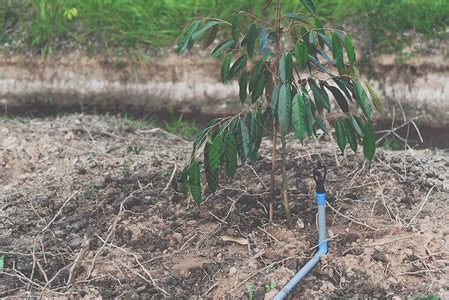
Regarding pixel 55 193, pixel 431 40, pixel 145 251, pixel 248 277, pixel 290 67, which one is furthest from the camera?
pixel 431 40

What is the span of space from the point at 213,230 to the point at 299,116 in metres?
0.82

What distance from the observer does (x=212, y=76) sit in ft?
19.2

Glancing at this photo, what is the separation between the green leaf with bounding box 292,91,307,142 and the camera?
2334mm

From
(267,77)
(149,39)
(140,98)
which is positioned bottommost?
(140,98)

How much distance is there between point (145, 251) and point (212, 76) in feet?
10.6

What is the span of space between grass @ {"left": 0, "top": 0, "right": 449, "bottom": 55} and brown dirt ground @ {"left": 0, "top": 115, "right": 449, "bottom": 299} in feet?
7.47

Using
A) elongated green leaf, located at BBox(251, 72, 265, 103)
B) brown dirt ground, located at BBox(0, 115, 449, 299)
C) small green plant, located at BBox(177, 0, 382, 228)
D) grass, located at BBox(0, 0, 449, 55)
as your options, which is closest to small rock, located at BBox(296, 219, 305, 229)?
brown dirt ground, located at BBox(0, 115, 449, 299)

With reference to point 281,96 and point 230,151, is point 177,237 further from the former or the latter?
point 281,96

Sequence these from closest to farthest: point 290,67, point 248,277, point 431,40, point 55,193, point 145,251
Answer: point 290,67 < point 248,277 < point 145,251 < point 55,193 < point 431,40

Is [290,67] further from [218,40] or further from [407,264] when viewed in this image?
[218,40]

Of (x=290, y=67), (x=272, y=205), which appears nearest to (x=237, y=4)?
(x=272, y=205)

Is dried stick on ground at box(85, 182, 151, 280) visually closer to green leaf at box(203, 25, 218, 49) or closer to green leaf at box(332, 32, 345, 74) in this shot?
green leaf at box(203, 25, 218, 49)

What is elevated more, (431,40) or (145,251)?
(431,40)

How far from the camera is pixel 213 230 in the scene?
2.91m
